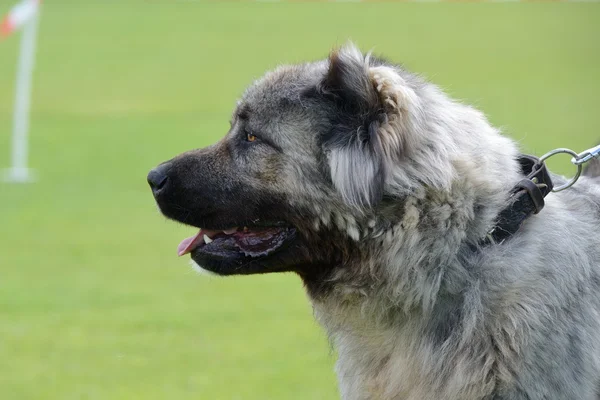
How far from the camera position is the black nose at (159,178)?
13.3 feet

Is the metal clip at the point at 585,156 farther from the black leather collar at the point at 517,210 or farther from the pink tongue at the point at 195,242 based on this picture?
the pink tongue at the point at 195,242

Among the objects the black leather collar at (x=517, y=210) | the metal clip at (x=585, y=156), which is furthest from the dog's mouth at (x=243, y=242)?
the metal clip at (x=585, y=156)

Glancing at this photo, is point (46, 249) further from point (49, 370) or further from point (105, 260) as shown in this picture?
point (49, 370)

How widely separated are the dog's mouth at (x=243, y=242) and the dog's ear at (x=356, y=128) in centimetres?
36

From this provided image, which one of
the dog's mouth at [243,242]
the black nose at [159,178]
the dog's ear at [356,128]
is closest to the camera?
the dog's ear at [356,128]

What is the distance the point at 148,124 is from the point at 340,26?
1121 centimetres

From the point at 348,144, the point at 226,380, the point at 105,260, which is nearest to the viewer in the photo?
the point at 348,144

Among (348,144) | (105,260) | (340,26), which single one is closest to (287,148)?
(348,144)

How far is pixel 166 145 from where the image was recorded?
1371cm

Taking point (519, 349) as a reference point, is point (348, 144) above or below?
above

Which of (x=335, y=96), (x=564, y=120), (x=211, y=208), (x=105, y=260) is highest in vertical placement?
(x=335, y=96)

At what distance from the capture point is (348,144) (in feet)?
12.3

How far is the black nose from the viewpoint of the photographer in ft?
13.3

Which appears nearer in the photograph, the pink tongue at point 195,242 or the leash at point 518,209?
the leash at point 518,209
